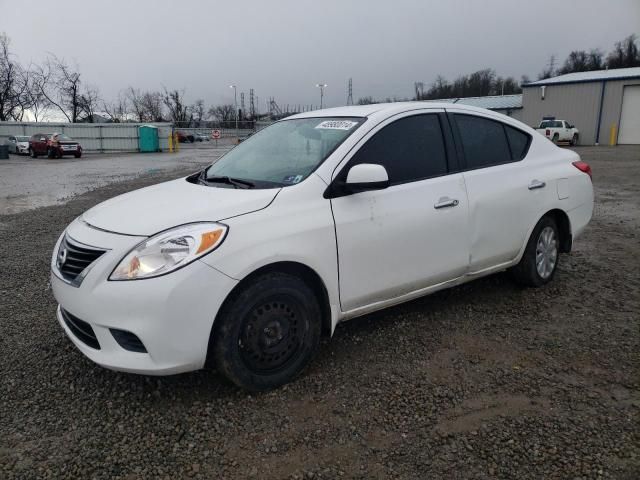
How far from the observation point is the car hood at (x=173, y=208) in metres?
2.76

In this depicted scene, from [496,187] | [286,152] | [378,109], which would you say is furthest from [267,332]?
[496,187]

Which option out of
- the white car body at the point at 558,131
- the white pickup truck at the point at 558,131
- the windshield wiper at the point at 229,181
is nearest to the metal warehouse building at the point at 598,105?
the white pickup truck at the point at 558,131

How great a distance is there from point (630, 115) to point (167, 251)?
133 feet

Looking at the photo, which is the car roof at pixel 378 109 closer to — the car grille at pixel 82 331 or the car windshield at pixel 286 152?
the car windshield at pixel 286 152

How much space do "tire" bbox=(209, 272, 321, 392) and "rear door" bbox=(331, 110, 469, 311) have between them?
0.31 meters

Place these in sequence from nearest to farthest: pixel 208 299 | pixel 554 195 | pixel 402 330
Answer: pixel 208 299 < pixel 402 330 < pixel 554 195

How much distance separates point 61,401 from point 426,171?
2790 mm

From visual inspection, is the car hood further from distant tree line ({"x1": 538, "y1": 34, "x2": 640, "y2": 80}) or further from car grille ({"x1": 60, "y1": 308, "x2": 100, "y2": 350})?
distant tree line ({"x1": 538, "y1": 34, "x2": 640, "y2": 80})

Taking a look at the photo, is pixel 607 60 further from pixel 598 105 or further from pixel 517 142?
pixel 517 142

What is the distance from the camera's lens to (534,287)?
454cm

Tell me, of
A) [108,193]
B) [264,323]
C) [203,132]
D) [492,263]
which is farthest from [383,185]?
[203,132]

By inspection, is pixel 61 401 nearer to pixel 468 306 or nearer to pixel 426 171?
pixel 426 171

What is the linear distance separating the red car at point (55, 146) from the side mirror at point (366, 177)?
29579mm

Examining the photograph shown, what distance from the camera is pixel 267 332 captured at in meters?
2.87
